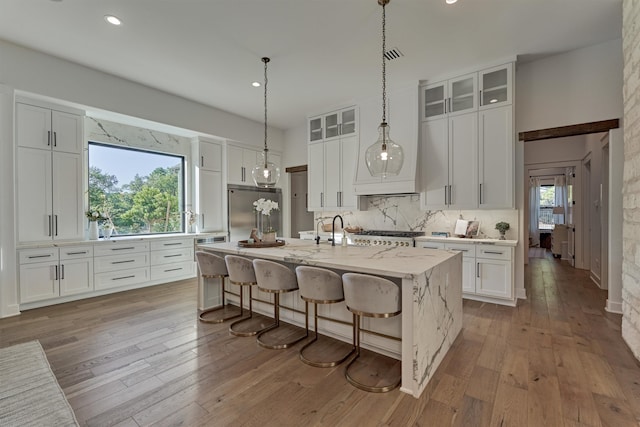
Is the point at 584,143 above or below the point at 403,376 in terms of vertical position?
above

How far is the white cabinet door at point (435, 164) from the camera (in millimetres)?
4309

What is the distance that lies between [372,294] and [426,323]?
467 mm

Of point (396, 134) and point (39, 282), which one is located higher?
point (396, 134)

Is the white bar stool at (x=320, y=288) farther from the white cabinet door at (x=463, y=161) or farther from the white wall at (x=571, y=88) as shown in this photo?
the white wall at (x=571, y=88)

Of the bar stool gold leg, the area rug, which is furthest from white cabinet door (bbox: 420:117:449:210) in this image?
the area rug

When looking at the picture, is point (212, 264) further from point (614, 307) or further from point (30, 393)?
point (614, 307)

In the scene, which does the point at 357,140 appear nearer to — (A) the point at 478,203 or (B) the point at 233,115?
(A) the point at 478,203

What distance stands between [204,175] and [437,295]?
4868 millimetres

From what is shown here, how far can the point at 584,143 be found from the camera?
591 cm

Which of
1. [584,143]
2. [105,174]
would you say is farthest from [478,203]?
[105,174]

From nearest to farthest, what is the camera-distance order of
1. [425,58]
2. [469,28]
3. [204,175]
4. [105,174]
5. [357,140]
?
1. [469,28]
2. [425,58]
3. [105,174]
4. [357,140]
5. [204,175]

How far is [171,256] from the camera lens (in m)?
5.20

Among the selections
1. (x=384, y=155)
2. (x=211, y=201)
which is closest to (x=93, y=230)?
(x=211, y=201)

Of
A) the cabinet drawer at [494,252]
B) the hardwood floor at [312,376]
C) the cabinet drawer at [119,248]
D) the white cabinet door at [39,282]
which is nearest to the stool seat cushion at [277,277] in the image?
the hardwood floor at [312,376]
